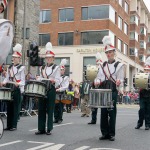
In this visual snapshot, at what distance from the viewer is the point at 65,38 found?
42656 mm

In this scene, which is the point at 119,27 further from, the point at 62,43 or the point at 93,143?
the point at 93,143

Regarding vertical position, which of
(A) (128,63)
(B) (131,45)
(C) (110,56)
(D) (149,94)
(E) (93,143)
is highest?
(B) (131,45)

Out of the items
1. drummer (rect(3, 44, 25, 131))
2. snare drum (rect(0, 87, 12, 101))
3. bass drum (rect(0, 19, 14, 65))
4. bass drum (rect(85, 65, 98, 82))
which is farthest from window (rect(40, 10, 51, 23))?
bass drum (rect(0, 19, 14, 65))

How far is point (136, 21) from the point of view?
189ft

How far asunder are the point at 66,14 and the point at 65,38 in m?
2.97

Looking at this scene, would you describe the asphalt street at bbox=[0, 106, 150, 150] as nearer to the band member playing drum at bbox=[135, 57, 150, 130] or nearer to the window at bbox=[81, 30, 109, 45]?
the band member playing drum at bbox=[135, 57, 150, 130]

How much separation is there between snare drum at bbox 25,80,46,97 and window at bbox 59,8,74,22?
34.7 m

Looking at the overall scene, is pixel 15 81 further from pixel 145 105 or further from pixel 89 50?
pixel 89 50

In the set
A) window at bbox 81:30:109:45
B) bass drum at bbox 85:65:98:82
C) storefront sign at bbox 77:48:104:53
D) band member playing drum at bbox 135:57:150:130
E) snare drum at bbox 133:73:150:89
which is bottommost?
band member playing drum at bbox 135:57:150:130

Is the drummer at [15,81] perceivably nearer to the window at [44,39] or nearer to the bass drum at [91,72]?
the bass drum at [91,72]

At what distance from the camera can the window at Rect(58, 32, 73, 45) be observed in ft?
138

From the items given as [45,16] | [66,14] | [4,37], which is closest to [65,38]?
[66,14]

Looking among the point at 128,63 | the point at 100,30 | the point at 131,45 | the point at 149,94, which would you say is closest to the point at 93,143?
the point at 149,94

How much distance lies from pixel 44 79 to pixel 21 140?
5.77 ft
